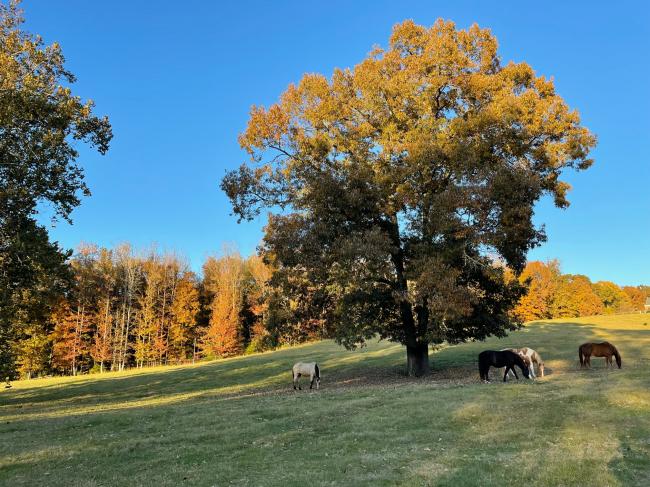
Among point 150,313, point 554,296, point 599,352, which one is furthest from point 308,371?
point 554,296

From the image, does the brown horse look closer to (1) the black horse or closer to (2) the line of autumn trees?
(1) the black horse

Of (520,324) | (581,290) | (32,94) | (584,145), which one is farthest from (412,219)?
(581,290)

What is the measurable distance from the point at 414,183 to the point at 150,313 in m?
58.8

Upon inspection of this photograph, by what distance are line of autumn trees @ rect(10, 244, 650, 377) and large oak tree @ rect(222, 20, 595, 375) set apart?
37673mm

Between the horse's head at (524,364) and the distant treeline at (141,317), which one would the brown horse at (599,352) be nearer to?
the horse's head at (524,364)

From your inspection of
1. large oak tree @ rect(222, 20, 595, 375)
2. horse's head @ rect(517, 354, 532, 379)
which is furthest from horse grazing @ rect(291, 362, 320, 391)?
horse's head @ rect(517, 354, 532, 379)

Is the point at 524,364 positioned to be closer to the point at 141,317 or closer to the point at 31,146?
the point at 31,146

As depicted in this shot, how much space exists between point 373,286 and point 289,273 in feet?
15.2

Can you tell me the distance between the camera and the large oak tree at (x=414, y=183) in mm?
21812

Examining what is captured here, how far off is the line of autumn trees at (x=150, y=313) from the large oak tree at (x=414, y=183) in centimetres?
3767

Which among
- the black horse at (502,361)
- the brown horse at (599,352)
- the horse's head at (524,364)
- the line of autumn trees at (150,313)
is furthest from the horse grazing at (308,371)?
the line of autumn trees at (150,313)

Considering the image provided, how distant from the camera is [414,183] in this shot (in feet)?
78.7

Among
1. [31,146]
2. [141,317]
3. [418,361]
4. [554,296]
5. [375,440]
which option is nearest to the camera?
[375,440]

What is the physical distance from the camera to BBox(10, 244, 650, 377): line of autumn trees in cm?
6706
